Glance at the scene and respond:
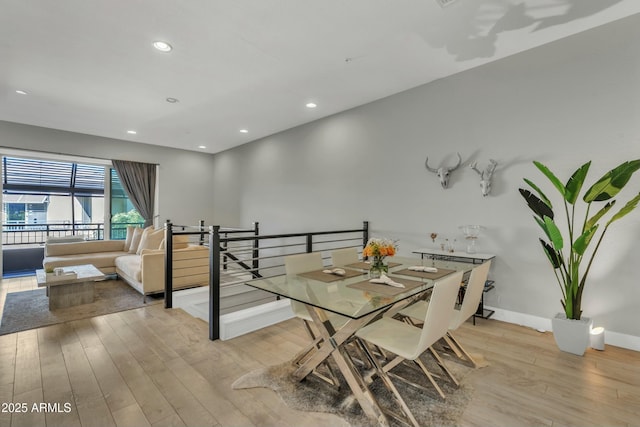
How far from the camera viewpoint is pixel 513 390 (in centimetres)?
205

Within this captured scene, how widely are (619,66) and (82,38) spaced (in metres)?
5.01

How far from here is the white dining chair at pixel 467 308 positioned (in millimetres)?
2057

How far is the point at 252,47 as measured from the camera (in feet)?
9.87

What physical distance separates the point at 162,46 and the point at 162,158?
479cm

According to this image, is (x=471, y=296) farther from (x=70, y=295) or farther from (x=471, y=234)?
(x=70, y=295)

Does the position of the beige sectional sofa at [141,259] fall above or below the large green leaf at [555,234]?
below

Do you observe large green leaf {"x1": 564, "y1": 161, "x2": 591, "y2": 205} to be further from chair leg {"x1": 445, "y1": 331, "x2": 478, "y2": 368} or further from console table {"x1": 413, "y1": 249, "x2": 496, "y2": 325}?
chair leg {"x1": 445, "y1": 331, "x2": 478, "y2": 368}

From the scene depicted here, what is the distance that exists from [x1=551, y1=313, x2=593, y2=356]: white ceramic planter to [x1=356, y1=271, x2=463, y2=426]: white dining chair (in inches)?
50.4

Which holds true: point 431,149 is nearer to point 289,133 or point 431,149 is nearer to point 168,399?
point 289,133

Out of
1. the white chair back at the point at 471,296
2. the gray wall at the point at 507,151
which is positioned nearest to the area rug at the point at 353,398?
the white chair back at the point at 471,296

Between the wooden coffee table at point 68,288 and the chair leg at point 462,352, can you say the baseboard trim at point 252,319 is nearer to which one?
the chair leg at point 462,352

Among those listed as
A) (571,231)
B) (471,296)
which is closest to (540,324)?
(571,231)

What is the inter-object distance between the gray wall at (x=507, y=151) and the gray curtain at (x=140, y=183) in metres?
4.32

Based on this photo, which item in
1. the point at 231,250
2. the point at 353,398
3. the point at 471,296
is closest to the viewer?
the point at 353,398
